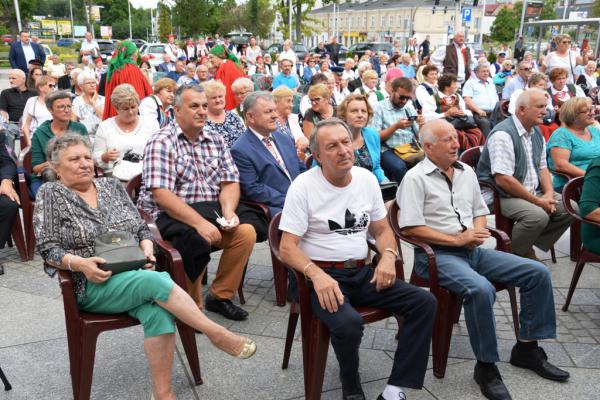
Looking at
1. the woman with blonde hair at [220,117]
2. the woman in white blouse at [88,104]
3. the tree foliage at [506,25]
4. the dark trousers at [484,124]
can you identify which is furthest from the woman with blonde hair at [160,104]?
the tree foliage at [506,25]

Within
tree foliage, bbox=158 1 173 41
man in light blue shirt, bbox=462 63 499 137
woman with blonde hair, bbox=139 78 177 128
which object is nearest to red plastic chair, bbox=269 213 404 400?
woman with blonde hair, bbox=139 78 177 128

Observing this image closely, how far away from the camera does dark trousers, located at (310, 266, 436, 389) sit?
8.70 ft

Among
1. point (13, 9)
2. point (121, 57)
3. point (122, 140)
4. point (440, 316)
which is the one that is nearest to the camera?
point (440, 316)

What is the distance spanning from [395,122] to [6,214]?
3.80m

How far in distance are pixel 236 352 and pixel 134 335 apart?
1.09 m

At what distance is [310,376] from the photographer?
274 cm

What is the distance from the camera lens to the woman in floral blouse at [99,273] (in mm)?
2689

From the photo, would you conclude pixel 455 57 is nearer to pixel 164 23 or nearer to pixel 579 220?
pixel 579 220

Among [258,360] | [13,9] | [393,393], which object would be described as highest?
[13,9]

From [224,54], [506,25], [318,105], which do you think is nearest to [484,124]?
[318,105]

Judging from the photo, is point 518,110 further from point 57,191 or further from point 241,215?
point 57,191

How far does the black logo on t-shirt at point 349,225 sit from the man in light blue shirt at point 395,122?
2775 millimetres

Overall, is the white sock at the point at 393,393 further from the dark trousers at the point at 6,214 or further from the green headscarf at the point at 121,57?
the green headscarf at the point at 121,57

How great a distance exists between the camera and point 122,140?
15.9 ft
